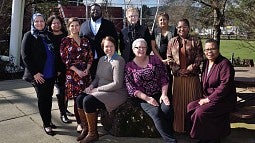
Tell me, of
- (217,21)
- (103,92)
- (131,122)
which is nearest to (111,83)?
(103,92)

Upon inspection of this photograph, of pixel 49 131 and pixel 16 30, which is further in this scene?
pixel 16 30

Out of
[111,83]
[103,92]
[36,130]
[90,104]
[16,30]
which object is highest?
[16,30]

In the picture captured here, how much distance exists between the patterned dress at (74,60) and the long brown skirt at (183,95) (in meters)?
1.23

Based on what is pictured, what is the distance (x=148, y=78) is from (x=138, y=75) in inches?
5.2

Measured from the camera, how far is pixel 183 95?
A: 14.7ft

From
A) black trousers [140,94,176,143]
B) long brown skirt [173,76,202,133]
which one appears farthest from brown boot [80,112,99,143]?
long brown skirt [173,76,202,133]

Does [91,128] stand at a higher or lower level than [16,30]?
lower

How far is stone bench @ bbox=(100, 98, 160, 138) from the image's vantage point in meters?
4.56

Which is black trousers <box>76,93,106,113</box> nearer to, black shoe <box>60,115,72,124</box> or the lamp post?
black shoe <box>60,115,72,124</box>

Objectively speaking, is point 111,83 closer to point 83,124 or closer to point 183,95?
point 83,124

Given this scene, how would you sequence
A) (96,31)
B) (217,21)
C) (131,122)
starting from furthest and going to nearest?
1. (217,21)
2. (96,31)
3. (131,122)

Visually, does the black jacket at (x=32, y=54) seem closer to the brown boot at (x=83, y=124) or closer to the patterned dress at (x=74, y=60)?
the patterned dress at (x=74, y=60)

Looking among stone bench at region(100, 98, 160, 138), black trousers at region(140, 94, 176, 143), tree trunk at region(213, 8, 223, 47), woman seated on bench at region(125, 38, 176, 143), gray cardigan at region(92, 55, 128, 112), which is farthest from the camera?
tree trunk at region(213, 8, 223, 47)

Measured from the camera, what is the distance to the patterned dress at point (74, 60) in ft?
15.0
